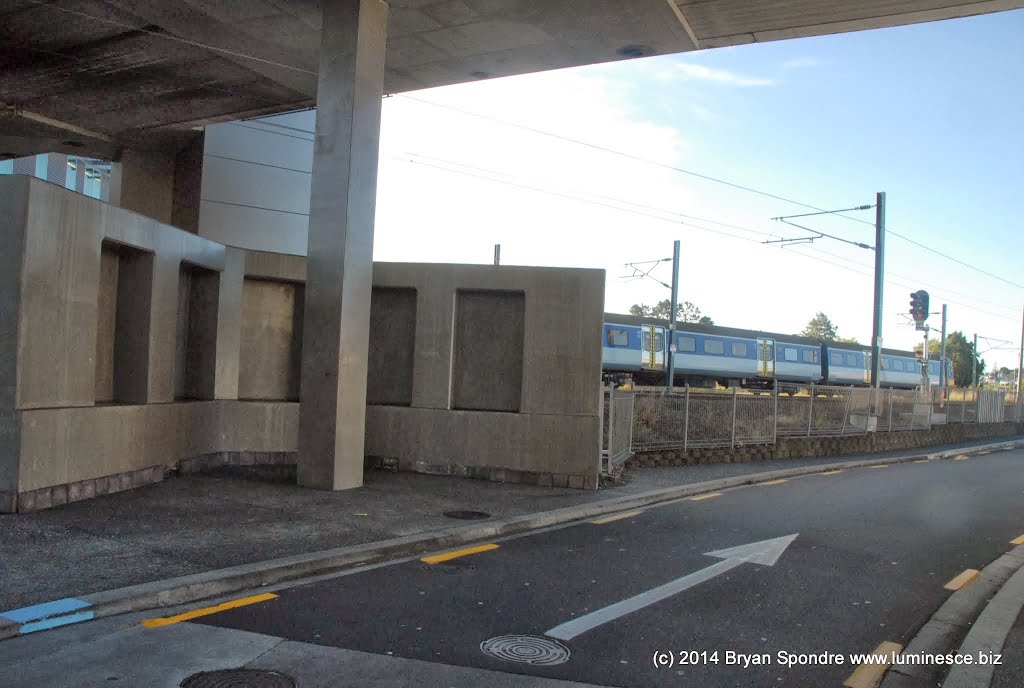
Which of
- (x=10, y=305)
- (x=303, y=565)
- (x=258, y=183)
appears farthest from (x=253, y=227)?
(x=303, y=565)

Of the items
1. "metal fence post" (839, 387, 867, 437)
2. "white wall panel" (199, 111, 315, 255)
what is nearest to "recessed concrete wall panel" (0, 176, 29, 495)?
"white wall panel" (199, 111, 315, 255)

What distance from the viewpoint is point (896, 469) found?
59.3 feet

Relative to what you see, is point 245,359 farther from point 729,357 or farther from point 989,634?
point 729,357

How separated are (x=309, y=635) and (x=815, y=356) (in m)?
46.4

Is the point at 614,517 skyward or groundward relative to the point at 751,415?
groundward

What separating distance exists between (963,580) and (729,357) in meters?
35.4

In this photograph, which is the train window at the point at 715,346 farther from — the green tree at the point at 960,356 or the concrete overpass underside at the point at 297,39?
the green tree at the point at 960,356

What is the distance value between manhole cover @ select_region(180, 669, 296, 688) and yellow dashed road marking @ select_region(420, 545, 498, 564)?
2976 mm

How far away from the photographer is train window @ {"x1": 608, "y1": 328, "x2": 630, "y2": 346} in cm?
3694

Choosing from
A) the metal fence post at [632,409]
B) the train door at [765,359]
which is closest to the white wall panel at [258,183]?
the metal fence post at [632,409]

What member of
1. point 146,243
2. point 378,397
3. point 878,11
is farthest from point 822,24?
point 146,243

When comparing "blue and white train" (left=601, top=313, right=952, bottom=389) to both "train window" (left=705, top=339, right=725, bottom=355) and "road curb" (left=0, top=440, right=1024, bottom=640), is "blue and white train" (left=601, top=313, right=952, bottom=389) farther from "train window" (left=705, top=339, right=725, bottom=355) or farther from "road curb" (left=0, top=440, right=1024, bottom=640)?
"road curb" (left=0, top=440, right=1024, bottom=640)

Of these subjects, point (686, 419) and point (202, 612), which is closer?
point (202, 612)

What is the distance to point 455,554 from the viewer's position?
305 inches
